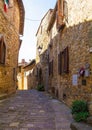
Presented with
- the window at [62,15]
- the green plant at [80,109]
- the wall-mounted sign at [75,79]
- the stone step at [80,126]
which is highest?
the window at [62,15]

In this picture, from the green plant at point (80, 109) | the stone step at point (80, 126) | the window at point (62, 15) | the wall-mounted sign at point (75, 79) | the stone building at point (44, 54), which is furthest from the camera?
the stone building at point (44, 54)

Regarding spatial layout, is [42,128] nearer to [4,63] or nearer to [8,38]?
[4,63]

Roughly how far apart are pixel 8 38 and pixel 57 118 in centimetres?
672

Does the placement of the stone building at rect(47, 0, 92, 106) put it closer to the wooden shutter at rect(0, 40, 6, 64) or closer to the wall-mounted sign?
the wall-mounted sign

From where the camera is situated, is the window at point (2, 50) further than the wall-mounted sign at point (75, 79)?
Yes

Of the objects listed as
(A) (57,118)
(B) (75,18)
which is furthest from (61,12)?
(A) (57,118)

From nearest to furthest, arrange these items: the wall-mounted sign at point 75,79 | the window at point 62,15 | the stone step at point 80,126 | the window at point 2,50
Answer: the stone step at point 80,126
the wall-mounted sign at point 75,79
the window at point 62,15
the window at point 2,50

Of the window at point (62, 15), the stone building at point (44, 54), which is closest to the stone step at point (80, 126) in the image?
the window at point (62, 15)

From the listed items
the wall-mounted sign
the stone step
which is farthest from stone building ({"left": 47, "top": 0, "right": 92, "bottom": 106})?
the stone step

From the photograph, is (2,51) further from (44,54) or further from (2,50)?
(44,54)

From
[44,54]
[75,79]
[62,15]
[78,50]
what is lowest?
[75,79]

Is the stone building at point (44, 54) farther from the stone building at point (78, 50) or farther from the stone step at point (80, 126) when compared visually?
the stone step at point (80, 126)

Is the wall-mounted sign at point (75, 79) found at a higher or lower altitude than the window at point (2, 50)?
lower

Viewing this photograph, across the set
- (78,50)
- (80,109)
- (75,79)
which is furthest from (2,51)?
(80,109)
